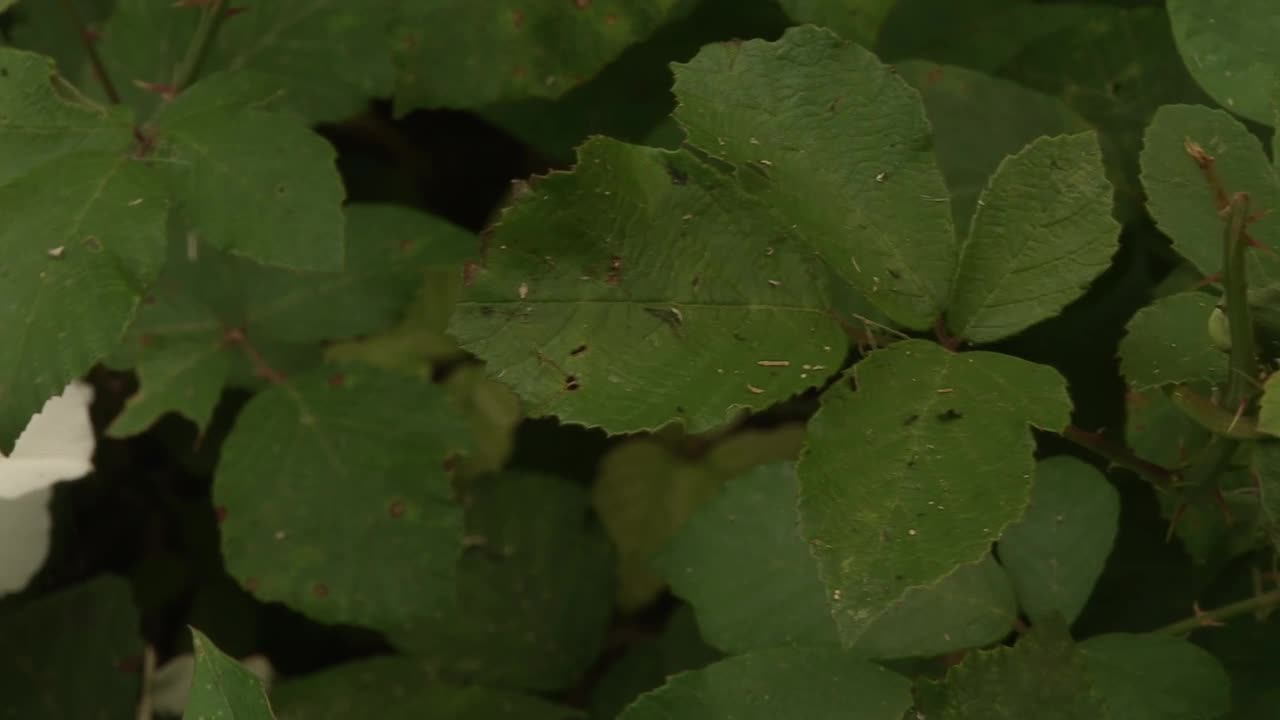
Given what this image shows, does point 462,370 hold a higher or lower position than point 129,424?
lower

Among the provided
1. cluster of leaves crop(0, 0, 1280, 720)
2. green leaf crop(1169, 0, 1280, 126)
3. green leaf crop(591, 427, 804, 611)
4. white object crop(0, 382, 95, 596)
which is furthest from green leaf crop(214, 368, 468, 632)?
green leaf crop(1169, 0, 1280, 126)

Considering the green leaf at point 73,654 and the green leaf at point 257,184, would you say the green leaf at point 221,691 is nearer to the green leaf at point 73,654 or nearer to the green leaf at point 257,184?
the green leaf at point 257,184

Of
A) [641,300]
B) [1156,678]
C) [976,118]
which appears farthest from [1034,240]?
[976,118]

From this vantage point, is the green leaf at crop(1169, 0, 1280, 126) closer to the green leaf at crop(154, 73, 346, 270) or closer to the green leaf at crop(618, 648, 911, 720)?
the green leaf at crop(618, 648, 911, 720)

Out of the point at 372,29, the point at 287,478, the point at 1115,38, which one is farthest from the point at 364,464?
the point at 1115,38

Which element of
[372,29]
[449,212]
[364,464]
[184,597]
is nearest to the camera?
[364,464]

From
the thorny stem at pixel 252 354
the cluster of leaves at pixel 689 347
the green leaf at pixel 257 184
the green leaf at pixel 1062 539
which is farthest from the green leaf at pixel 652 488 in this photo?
the green leaf at pixel 257 184

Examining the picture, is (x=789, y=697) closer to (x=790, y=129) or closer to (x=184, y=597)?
(x=790, y=129)
